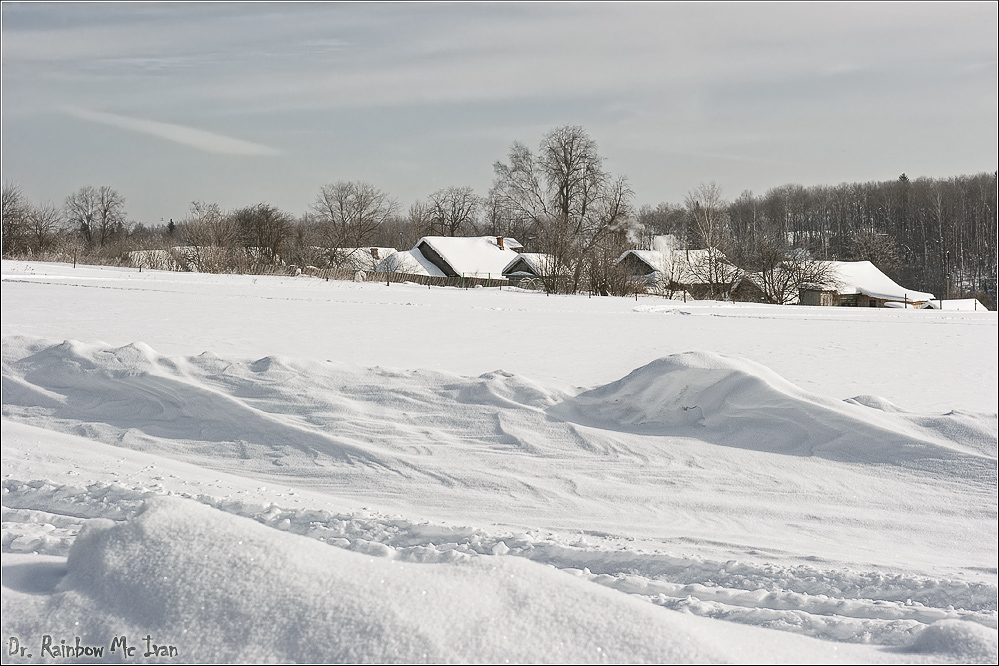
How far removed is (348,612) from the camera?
231 cm

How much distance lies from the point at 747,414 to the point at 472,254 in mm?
51425

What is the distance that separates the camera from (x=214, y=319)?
44.9ft

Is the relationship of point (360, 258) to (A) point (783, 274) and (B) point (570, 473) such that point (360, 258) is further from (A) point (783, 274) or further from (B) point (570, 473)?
(B) point (570, 473)

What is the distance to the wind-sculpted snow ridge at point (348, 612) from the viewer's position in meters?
2.19

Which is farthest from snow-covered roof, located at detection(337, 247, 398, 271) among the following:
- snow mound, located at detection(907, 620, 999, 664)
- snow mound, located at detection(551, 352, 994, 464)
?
snow mound, located at detection(907, 620, 999, 664)

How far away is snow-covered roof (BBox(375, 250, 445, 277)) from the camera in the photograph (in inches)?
1924

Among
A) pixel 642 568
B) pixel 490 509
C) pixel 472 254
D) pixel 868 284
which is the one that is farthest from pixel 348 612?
pixel 868 284

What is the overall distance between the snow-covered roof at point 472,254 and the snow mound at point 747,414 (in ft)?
153

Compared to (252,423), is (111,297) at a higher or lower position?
higher

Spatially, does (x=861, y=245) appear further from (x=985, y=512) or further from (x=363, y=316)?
(x=985, y=512)

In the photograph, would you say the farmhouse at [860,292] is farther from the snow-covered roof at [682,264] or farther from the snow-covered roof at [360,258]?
the snow-covered roof at [360,258]

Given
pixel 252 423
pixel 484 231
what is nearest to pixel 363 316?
pixel 252 423

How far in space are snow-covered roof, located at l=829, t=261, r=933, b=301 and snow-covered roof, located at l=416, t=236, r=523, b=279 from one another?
21.5m

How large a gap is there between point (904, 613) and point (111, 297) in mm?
17359
